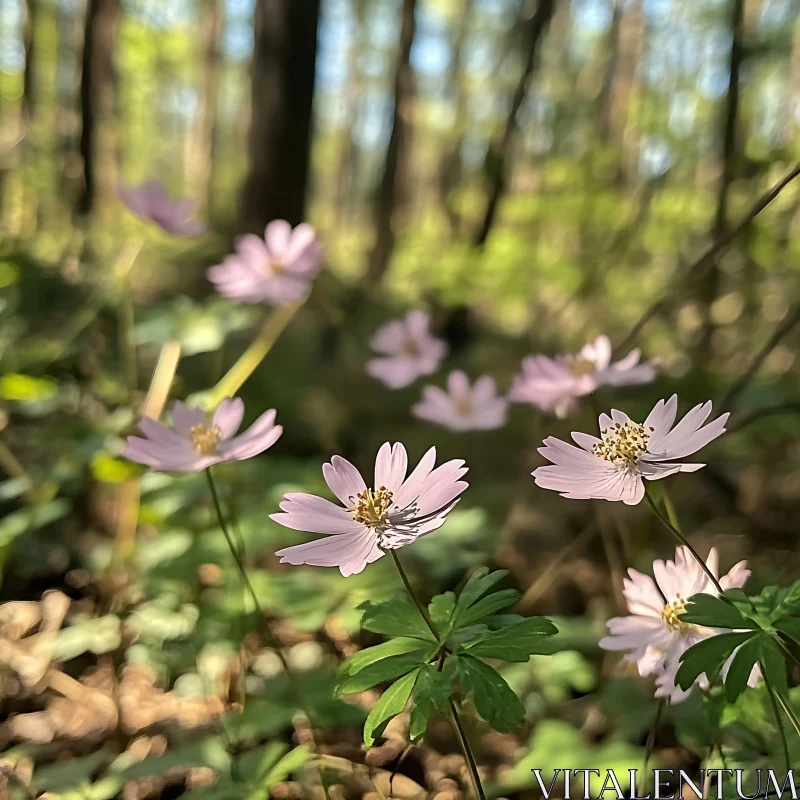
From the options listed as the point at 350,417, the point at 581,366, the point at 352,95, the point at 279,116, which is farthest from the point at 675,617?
the point at 352,95

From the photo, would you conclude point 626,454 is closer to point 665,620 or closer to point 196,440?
point 665,620

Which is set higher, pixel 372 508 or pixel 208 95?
pixel 372 508

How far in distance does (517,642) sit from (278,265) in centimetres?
106

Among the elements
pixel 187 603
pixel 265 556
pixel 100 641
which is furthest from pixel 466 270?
pixel 100 641

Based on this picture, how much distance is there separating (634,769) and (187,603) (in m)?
0.80

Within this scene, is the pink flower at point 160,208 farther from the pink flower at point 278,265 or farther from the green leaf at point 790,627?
the green leaf at point 790,627

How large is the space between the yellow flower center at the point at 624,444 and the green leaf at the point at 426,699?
0.26m

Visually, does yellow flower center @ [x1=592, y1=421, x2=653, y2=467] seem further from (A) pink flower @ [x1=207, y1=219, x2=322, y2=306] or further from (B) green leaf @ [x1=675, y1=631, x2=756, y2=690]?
(A) pink flower @ [x1=207, y1=219, x2=322, y2=306]

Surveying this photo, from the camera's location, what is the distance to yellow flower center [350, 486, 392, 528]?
65 centimetres

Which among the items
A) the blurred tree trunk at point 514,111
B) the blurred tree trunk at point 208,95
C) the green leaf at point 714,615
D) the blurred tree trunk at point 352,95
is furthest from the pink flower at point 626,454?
the blurred tree trunk at point 352,95

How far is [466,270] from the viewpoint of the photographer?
86.4 inches

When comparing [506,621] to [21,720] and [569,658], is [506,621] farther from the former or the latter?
[21,720]

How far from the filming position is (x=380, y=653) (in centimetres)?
61

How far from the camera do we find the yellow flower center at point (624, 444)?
64 centimetres
